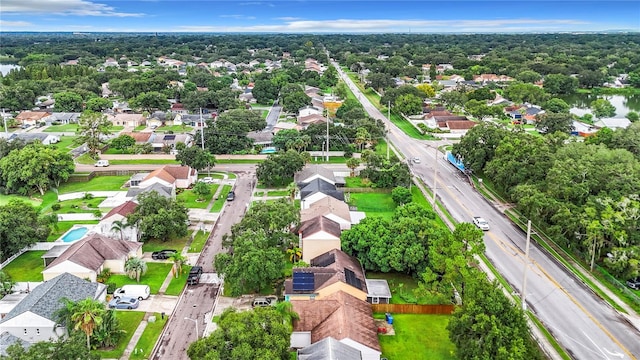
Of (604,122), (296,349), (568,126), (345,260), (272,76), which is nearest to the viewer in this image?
(296,349)

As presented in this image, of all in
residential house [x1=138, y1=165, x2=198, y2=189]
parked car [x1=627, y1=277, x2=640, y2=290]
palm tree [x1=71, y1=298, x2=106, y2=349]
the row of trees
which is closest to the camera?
palm tree [x1=71, y1=298, x2=106, y2=349]

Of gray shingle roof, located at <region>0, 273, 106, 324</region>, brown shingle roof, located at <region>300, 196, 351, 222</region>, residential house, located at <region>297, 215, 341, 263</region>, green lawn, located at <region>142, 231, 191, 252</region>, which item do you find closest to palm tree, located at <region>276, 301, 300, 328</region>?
residential house, located at <region>297, 215, 341, 263</region>

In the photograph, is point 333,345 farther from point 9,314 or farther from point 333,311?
point 9,314

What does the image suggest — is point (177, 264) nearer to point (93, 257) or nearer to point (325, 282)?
point (93, 257)

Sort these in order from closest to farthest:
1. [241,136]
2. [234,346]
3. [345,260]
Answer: [234,346] < [345,260] < [241,136]

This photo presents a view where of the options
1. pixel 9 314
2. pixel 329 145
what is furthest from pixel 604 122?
pixel 9 314

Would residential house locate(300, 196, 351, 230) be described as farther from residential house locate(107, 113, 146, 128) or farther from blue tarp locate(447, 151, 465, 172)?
residential house locate(107, 113, 146, 128)

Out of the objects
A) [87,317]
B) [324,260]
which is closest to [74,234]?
[87,317]

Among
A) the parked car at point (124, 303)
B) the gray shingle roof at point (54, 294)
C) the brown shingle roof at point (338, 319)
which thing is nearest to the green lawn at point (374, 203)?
the brown shingle roof at point (338, 319)
